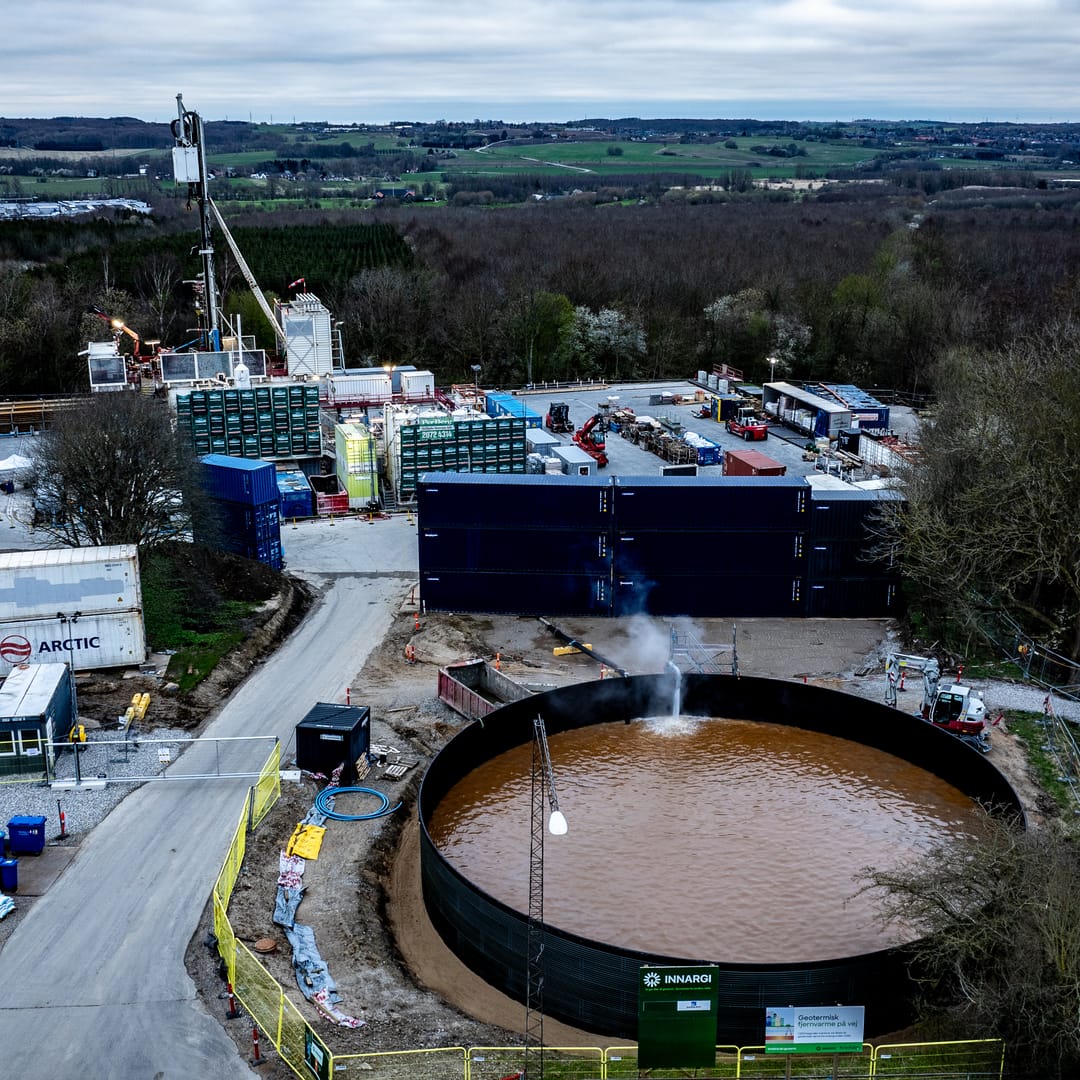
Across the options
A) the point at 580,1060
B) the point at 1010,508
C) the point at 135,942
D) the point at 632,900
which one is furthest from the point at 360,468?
the point at 580,1060

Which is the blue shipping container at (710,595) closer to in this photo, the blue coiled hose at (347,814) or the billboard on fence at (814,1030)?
the blue coiled hose at (347,814)

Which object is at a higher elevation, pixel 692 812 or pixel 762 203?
pixel 762 203

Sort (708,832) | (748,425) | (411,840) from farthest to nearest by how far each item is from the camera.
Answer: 1. (748,425)
2. (411,840)
3. (708,832)

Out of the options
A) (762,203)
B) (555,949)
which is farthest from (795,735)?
(762,203)

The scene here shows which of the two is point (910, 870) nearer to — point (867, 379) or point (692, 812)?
point (692, 812)

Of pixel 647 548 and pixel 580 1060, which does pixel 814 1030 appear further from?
pixel 647 548

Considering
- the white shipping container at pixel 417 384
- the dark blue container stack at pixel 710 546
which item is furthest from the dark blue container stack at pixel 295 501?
the dark blue container stack at pixel 710 546
